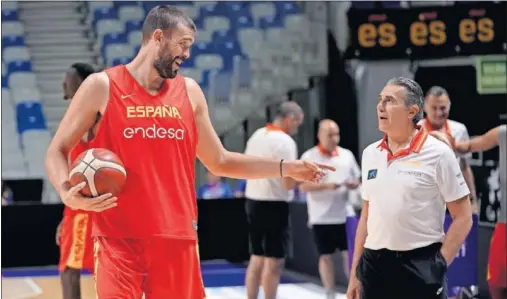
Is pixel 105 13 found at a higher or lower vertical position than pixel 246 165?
higher

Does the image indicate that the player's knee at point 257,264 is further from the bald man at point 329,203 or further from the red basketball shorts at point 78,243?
the red basketball shorts at point 78,243

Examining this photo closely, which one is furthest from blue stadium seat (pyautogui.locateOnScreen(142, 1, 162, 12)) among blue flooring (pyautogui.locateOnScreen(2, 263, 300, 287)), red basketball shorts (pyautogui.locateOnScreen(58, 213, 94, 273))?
red basketball shorts (pyautogui.locateOnScreen(58, 213, 94, 273))

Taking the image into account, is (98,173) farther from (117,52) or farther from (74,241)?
(117,52)

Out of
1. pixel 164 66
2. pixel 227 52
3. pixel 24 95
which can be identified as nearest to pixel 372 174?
pixel 164 66

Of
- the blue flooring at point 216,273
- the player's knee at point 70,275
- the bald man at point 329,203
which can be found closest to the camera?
the player's knee at point 70,275

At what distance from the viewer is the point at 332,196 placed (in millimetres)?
9508

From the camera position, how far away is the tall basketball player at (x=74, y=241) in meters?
6.20

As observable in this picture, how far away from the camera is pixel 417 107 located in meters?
4.52

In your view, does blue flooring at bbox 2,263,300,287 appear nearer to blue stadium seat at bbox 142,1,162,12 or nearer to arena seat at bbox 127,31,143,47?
arena seat at bbox 127,31,143,47

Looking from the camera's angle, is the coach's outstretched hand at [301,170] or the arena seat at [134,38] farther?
the arena seat at [134,38]

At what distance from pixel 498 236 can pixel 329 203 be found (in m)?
2.65

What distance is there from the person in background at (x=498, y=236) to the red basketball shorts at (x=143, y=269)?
11.7 ft

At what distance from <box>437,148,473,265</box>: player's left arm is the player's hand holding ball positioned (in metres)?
1.48

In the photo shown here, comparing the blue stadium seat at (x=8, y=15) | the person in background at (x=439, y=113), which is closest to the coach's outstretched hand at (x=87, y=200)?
the person in background at (x=439, y=113)
